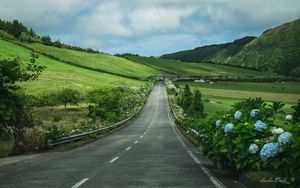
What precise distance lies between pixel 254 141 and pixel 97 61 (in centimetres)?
16707

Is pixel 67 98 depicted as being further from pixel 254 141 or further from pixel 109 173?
pixel 254 141

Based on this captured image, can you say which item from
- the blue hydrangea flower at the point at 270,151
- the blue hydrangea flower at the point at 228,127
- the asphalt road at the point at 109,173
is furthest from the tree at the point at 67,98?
the blue hydrangea flower at the point at 270,151

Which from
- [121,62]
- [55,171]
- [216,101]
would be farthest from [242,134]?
[121,62]

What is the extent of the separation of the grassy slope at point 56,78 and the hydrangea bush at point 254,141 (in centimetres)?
6892

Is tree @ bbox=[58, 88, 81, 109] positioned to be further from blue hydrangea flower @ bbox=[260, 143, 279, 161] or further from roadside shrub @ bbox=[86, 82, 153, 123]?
blue hydrangea flower @ bbox=[260, 143, 279, 161]

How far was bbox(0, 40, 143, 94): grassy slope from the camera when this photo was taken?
90.9 metres

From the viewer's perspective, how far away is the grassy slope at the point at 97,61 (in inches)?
6294

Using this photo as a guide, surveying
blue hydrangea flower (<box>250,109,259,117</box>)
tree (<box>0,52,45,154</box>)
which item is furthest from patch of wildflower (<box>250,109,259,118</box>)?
tree (<box>0,52,45,154</box>)

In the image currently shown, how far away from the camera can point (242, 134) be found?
41.8ft

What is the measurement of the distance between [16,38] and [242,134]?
16770 cm

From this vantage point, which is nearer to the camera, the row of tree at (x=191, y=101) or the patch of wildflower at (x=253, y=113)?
the patch of wildflower at (x=253, y=113)

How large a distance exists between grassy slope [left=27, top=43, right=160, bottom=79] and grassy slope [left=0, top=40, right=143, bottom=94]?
14.2 metres

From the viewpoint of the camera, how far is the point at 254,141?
11602mm

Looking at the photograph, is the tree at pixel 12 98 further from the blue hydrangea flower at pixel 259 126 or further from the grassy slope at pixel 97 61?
the grassy slope at pixel 97 61
